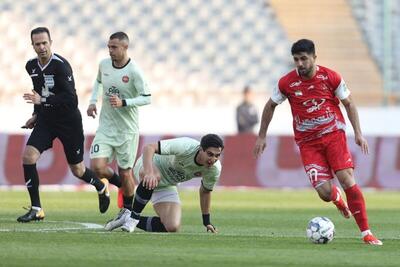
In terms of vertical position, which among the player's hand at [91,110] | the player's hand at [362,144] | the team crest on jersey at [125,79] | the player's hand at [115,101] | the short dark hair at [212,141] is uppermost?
the team crest on jersey at [125,79]

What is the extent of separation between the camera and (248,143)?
78.0ft

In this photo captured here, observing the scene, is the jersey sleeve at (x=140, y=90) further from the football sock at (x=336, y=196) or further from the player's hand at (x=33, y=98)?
the football sock at (x=336, y=196)

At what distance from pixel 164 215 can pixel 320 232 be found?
2.19 meters

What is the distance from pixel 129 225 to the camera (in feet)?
38.2

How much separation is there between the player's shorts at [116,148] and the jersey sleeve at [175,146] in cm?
256

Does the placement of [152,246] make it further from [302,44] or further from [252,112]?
[252,112]

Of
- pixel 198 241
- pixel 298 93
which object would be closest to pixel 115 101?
pixel 298 93

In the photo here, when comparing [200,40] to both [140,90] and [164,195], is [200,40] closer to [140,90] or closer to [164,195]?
[140,90]

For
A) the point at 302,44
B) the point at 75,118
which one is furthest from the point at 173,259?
the point at 75,118

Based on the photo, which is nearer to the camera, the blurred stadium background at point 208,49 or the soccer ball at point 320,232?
the soccer ball at point 320,232

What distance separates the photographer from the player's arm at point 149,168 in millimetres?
10938

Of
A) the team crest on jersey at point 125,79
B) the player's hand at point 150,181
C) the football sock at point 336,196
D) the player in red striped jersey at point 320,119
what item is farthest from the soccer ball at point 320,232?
the team crest on jersey at point 125,79

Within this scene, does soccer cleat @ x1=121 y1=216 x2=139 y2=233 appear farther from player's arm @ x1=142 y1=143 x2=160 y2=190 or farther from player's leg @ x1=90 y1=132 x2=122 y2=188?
player's leg @ x1=90 y1=132 x2=122 y2=188

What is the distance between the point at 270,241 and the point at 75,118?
3534 millimetres
